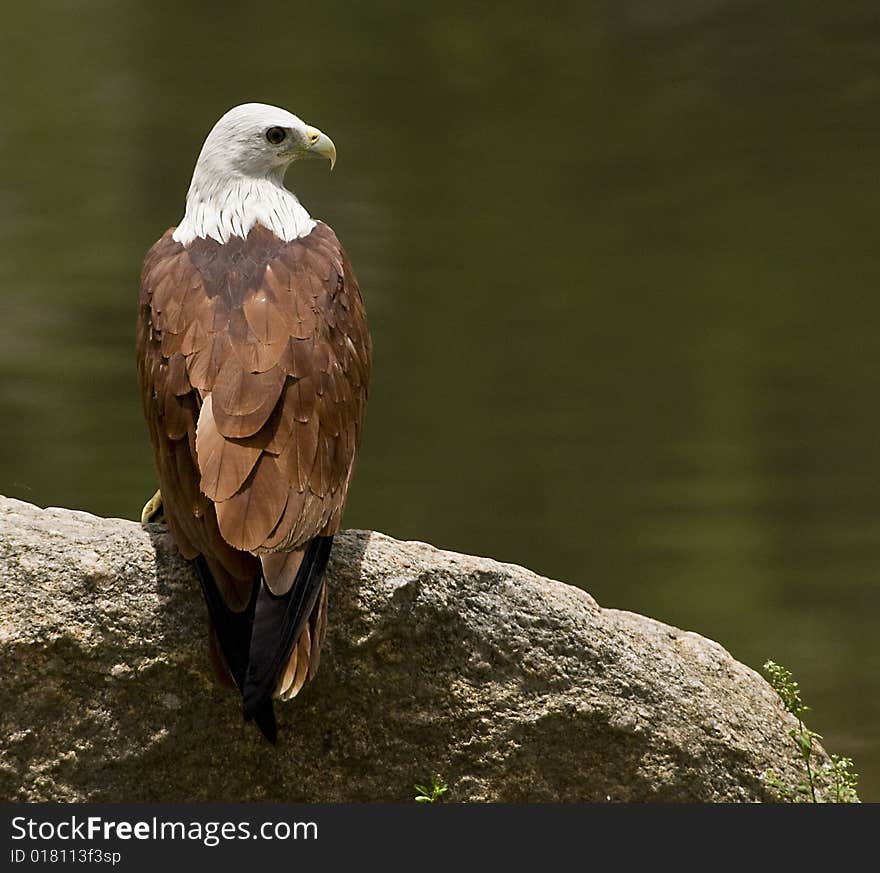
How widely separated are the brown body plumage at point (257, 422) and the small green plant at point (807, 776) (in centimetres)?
103

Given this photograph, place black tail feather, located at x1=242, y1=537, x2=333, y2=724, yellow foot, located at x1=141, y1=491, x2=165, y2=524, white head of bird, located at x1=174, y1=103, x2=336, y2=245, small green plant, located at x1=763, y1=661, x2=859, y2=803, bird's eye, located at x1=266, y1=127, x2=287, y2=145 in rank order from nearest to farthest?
black tail feather, located at x1=242, y1=537, x2=333, y2=724
small green plant, located at x1=763, y1=661, x2=859, y2=803
yellow foot, located at x1=141, y1=491, x2=165, y2=524
white head of bird, located at x1=174, y1=103, x2=336, y2=245
bird's eye, located at x1=266, y1=127, x2=287, y2=145

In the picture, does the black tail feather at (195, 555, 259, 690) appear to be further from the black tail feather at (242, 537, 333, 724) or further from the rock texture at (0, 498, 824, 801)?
the rock texture at (0, 498, 824, 801)

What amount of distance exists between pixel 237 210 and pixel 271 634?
1190 mm

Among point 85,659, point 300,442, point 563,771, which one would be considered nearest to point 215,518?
point 300,442

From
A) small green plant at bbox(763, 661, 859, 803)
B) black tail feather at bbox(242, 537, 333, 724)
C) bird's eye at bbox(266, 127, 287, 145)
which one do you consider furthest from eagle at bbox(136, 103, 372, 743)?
small green plant at bbox(763, 661, 859, 803)

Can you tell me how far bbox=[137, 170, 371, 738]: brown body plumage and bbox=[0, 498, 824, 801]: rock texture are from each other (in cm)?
19

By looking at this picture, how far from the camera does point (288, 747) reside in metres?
2.94

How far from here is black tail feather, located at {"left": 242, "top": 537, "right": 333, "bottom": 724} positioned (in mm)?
2574

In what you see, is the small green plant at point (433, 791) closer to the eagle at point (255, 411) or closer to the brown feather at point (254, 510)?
the eagle at point (255, 411)

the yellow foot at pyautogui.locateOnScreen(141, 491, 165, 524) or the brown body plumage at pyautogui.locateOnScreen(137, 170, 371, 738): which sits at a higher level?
the brown body plumage at pyautogui.locateOnScreen(137, 170, 371, 738)

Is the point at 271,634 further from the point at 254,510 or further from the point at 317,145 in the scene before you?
the point at 317,145

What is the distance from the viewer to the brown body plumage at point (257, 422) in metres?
2.64

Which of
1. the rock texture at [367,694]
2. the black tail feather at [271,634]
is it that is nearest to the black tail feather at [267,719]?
the black tail feather at [271,634]

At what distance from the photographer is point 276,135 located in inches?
139
